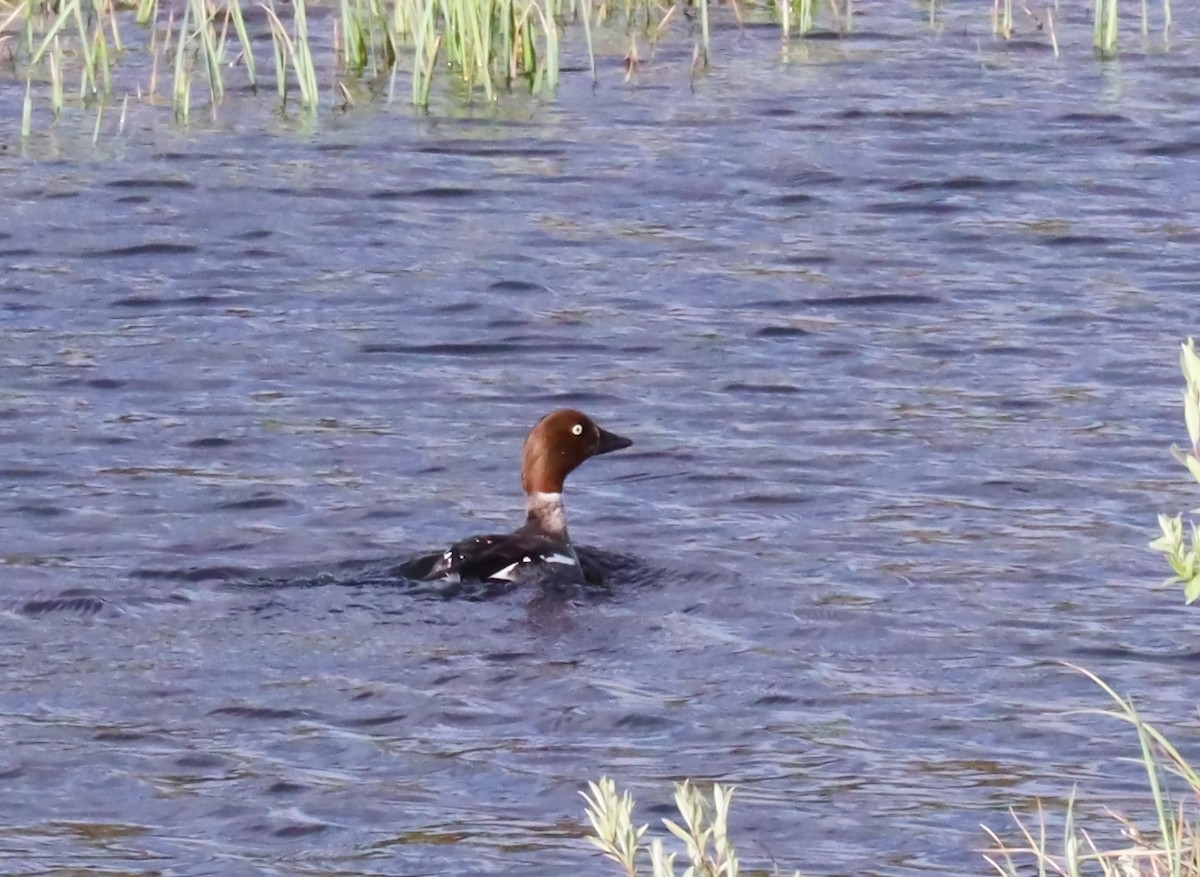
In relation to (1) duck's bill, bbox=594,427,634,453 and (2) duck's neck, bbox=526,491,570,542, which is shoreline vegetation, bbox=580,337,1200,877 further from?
(1) duck's bill, bbox=594,427,634,453

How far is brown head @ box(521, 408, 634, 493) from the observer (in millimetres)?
8680

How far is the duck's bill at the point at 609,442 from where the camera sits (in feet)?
29.4

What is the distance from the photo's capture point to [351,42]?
15000mm

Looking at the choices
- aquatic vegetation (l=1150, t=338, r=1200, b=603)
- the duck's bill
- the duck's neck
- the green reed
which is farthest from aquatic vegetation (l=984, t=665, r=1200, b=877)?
the green reed

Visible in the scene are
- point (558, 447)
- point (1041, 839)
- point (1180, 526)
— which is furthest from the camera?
point (558, 447)

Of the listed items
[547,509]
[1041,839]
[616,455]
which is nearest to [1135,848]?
[1041,839]

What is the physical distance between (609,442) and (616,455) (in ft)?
2.42

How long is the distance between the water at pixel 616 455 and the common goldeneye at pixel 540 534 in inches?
4.6

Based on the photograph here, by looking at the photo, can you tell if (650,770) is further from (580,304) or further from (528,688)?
(580,304)

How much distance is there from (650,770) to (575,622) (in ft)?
4.65

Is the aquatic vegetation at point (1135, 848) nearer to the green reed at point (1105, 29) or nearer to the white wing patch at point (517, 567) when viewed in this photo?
the white wing patch at point (517, 567)

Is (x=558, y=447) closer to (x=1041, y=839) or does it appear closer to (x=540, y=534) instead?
(x=540, y=534)

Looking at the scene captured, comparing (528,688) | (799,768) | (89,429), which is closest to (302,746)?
(528,688)

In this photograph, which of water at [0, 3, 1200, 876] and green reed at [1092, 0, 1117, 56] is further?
green reed at [1092, 0, 1117, 56]
